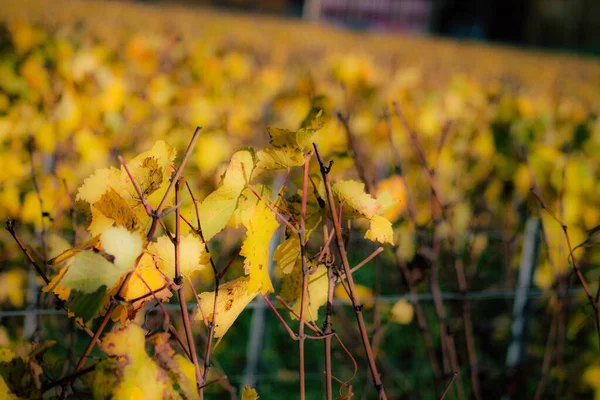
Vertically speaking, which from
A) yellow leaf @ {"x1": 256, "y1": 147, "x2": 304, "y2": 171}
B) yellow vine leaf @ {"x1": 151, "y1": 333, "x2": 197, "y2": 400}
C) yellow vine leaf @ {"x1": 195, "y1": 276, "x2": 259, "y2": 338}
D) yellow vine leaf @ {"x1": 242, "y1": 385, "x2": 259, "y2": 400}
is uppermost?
yellow leaf @ {"x1": 256, "y1": 147, "x2": 304, "y2": 171}

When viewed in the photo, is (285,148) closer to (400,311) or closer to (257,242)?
(257,242)

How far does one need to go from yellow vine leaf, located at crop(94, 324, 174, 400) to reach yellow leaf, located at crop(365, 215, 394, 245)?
346mm

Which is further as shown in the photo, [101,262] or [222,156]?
[222,156]

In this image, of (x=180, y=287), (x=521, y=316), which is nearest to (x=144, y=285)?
(x=180, y=287)

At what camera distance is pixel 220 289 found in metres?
0.77

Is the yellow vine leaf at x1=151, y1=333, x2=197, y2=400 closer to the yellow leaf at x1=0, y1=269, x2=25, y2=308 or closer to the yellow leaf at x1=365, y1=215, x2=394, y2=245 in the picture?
the yellow leaf at x1=365, y1=215, x2=394, y2=245

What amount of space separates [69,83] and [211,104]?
68cm

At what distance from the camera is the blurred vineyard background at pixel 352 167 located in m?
1.92

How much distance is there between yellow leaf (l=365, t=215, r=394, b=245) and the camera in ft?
2.52

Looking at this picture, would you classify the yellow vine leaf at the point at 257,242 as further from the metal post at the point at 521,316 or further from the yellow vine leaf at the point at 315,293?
the metal post at the point at 521,316

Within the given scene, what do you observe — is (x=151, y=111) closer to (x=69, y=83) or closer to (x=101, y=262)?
(x=69, y=83)

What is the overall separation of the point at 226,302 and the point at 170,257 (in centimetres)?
11

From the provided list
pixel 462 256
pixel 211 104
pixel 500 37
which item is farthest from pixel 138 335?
pixel 500 37

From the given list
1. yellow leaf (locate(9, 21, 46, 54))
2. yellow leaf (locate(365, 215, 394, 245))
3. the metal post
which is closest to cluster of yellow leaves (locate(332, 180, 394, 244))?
yellow leaf (locate(365, 215, 394, 245))
